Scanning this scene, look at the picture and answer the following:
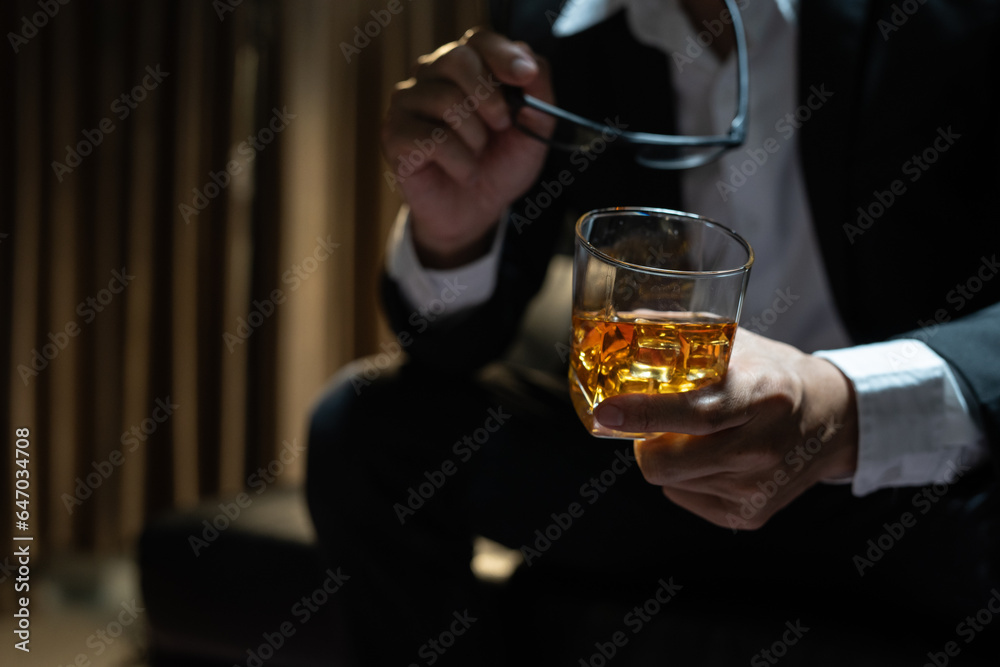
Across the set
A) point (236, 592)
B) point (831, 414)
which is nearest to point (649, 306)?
point (831, 414)

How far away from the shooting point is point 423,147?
0.76 m

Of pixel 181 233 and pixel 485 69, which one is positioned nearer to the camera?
pixel 485 69

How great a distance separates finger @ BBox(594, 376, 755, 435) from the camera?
462mm

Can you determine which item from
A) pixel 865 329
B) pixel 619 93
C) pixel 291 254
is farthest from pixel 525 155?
pixel 291 254

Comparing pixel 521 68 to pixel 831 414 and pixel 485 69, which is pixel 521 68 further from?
pixel 831 414


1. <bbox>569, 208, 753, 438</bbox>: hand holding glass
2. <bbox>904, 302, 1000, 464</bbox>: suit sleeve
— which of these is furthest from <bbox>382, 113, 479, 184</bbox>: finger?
<bbox>904, 302, 1000, 464</bbox>: suit sleeve

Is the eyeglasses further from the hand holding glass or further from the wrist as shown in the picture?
the wrist

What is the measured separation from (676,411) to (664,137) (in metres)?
0.34

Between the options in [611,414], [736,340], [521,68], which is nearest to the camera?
[611,414]

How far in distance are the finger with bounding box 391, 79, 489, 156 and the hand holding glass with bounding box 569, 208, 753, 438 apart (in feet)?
0.94

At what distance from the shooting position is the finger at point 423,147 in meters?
0.75

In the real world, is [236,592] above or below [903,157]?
below

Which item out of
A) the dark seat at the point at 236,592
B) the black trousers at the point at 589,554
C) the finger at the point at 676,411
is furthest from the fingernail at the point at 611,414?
the dark seat at the point at 236,592

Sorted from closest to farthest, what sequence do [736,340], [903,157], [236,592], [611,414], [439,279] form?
[611,414], [736,340], [903,157], [439,279], [236,592]
